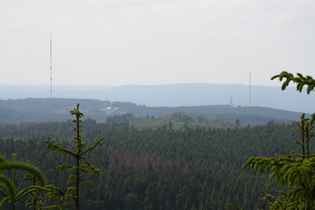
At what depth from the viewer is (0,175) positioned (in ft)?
36.6

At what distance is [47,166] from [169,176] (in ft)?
189

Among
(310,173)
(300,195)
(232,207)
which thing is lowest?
(232,207)

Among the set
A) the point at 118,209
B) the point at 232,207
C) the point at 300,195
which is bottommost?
the point at 118,209

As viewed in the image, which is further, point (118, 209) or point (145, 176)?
point (145, 176)

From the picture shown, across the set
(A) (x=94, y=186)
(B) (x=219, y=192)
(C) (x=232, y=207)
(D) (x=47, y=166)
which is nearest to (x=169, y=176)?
(B) (x=219, y=192)

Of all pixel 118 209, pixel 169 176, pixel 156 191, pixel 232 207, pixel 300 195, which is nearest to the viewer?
pixel 300 195

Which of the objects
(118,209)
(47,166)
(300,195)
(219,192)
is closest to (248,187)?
(219,192)

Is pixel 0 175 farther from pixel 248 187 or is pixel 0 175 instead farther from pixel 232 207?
pixel 248 187

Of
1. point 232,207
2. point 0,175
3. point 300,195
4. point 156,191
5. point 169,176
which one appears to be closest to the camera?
point 0,175

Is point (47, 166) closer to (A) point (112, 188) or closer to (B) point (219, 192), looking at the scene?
(A) point (112, 188)

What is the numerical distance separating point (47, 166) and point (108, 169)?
1162 inches

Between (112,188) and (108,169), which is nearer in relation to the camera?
(112,188)

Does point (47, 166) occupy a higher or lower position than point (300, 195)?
lower

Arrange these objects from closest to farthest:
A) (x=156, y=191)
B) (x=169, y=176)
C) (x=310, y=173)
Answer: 1. (x=310, y=173)
2. (x=156, y=191)
3. (x=169, y=176)
